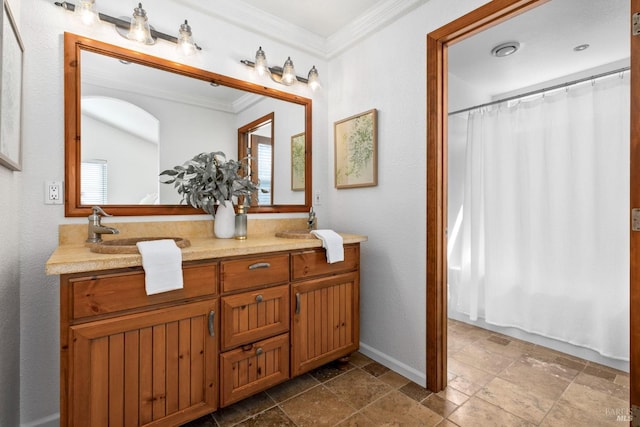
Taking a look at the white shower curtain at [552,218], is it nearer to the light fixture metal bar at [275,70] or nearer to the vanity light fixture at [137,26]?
the light fixture metal bar at [275,70]

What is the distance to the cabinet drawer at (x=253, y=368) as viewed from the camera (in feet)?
5.10

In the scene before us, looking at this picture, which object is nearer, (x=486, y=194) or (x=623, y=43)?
(x=623, y=43)

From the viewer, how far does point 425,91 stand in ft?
6.31

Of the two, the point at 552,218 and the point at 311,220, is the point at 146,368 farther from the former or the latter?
the point at 552,218

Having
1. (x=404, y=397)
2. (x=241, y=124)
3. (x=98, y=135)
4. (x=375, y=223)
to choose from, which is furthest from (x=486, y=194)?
(x=98, y=135)

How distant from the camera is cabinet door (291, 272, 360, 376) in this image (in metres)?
1.82

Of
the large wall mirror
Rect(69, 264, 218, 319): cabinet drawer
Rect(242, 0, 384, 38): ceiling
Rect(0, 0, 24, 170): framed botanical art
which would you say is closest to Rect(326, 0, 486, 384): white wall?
Rect(242, 0, 384, 38): ceiling

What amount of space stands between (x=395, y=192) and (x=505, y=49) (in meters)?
1.57

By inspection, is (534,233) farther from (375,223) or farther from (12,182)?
(12,182)

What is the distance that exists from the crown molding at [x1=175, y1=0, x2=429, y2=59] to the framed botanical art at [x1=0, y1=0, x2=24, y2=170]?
3.10ft

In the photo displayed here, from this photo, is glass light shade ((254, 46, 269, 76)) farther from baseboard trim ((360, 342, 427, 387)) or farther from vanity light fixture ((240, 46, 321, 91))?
baseboard trim ((360, 342, 427, 387))

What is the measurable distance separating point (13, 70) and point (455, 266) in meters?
3.37

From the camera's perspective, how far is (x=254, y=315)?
5.39 feet

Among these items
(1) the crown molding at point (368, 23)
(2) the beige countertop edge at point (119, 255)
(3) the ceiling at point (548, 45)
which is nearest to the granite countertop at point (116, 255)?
(2) the beige countertop edge at point (119, 255)
